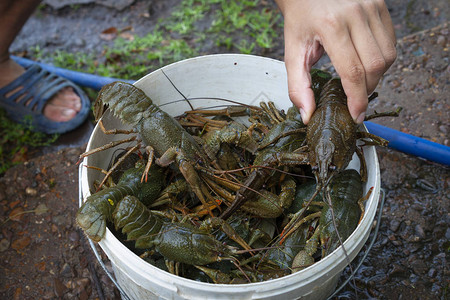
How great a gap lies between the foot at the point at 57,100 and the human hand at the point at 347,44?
9.39 feet

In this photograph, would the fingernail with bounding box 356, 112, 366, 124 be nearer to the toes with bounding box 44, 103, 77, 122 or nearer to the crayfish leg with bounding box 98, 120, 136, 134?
the crayfish leg with bounding box 98, 120, 136, 134

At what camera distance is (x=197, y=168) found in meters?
2.67

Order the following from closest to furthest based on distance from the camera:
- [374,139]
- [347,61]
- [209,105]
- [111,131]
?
[347,61], [374,139], [111,131], [209,105]

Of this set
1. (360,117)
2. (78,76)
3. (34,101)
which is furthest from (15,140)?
(360,117)

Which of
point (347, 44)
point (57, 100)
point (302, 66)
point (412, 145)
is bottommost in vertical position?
point (412, 145)

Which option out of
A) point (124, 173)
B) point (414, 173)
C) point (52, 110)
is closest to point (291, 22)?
point (124, 173)

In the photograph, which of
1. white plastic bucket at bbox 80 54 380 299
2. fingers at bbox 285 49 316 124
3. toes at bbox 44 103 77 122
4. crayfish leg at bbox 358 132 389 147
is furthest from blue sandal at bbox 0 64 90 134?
crayfish leg at bbox 358 132 389 147

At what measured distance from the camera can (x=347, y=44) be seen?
212 centimetres

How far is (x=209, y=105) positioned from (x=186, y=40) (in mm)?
1820

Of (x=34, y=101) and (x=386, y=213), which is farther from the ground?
(x=34, y=101)

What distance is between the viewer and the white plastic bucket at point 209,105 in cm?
190

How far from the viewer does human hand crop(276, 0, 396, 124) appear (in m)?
2.11

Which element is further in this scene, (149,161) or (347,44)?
(149,161)

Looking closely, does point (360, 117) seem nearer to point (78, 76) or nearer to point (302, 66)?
point (302, 66)
